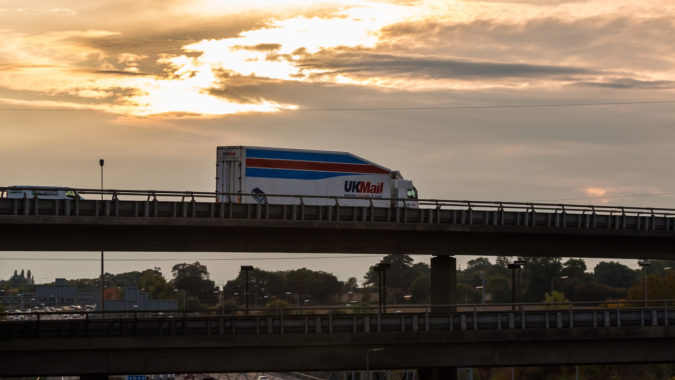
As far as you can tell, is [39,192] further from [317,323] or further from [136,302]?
[136,302]

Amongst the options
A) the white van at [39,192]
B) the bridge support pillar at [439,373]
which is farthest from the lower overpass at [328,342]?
the white van at [39,192]

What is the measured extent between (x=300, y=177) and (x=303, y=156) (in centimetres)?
159

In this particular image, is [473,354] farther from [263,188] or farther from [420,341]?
[263,188]

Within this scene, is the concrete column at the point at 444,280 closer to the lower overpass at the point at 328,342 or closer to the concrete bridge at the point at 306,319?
the concrete bridge at the point at 306,319

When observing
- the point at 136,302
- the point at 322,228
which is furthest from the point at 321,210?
the point at 136,302

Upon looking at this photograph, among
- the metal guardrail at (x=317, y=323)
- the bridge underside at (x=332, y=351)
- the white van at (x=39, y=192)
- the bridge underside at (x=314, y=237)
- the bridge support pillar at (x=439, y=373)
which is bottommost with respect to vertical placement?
the bridge support pillar at (x=439, y=373)

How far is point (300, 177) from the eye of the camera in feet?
270

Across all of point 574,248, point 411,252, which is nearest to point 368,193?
point 411,252

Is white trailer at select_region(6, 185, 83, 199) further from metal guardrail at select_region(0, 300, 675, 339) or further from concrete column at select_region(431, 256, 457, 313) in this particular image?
concrete column at select_region(431, 256, 457, 313)

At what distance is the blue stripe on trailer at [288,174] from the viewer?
8056 cm

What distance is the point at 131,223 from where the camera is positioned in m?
68.3

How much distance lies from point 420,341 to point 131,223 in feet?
61.3

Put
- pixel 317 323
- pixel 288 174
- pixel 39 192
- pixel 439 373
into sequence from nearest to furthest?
pixel 317 323
pixel 439 373
pixel 39 192
pixel 288 174

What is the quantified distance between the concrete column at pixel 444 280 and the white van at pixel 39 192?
82.8ft
